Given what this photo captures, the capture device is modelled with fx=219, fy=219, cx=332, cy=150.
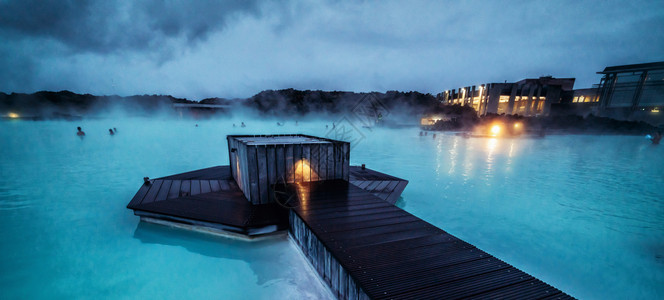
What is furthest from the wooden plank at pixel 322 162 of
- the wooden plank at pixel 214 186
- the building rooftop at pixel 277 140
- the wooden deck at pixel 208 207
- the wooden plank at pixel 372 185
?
the wooden plank at pixel 214 186

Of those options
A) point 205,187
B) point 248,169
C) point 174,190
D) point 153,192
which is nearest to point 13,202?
point 153,192

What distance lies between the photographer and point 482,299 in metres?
2.52

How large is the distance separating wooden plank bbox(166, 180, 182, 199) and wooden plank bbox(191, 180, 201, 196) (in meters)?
0.44

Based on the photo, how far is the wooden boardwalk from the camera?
2656 millimetres

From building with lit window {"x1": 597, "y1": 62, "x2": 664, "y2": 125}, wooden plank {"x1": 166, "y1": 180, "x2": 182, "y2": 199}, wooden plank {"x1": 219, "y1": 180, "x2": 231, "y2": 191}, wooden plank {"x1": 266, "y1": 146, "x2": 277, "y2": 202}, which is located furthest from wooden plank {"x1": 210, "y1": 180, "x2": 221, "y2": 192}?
building with lit window {"x1": 597, "y1": 62, "x2": 664, "y2": 125}

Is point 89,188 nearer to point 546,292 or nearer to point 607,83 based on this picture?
point 546,292

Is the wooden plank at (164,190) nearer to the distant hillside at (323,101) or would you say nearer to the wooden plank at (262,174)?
the wooden plank at (262,174)

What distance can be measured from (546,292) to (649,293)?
19.7 feet

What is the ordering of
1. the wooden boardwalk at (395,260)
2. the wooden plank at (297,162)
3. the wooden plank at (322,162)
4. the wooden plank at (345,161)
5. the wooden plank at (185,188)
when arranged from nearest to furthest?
the wooden boardwalk at (395,260)
the wooden plank at (297,162)
the wooden plank at (322,162)
the wooden plank at (345,161)
the wooden plank at (185,188)

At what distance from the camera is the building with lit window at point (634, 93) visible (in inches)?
1523

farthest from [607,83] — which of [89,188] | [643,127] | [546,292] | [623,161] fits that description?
[89,188]

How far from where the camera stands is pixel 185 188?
8062 millimetres

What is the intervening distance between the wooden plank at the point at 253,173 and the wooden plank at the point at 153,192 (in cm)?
340

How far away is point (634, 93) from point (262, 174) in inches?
2689
